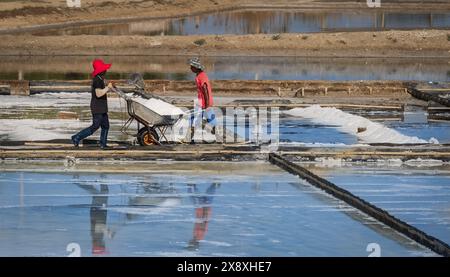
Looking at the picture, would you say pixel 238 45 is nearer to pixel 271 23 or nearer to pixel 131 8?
pixel 271 23

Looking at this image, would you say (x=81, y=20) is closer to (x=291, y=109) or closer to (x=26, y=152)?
(x=291, y=109)

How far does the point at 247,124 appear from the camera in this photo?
25.9 metres

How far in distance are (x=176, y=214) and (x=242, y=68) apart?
28.2 meters

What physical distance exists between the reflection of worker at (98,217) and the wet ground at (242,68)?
68.7ft

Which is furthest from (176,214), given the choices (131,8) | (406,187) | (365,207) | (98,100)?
(131,8)

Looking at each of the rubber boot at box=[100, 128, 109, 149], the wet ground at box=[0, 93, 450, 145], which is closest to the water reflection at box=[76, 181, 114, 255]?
the rubber boot at box=[100, 128, 109, 149]

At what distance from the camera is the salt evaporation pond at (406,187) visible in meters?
16.0

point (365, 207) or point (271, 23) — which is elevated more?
point (271, 23)

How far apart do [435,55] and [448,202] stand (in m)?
33.3

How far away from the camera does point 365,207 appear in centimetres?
1617

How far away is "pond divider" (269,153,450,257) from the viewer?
14001mm

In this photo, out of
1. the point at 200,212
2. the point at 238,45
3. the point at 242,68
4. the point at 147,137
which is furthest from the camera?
the point at 238,45

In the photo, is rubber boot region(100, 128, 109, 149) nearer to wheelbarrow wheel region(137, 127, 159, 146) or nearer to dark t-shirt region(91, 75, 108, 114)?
dark t-shirt region(91, 75, 108, 114)

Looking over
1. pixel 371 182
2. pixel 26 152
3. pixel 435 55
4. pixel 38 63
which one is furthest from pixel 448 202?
pixel 435 55
